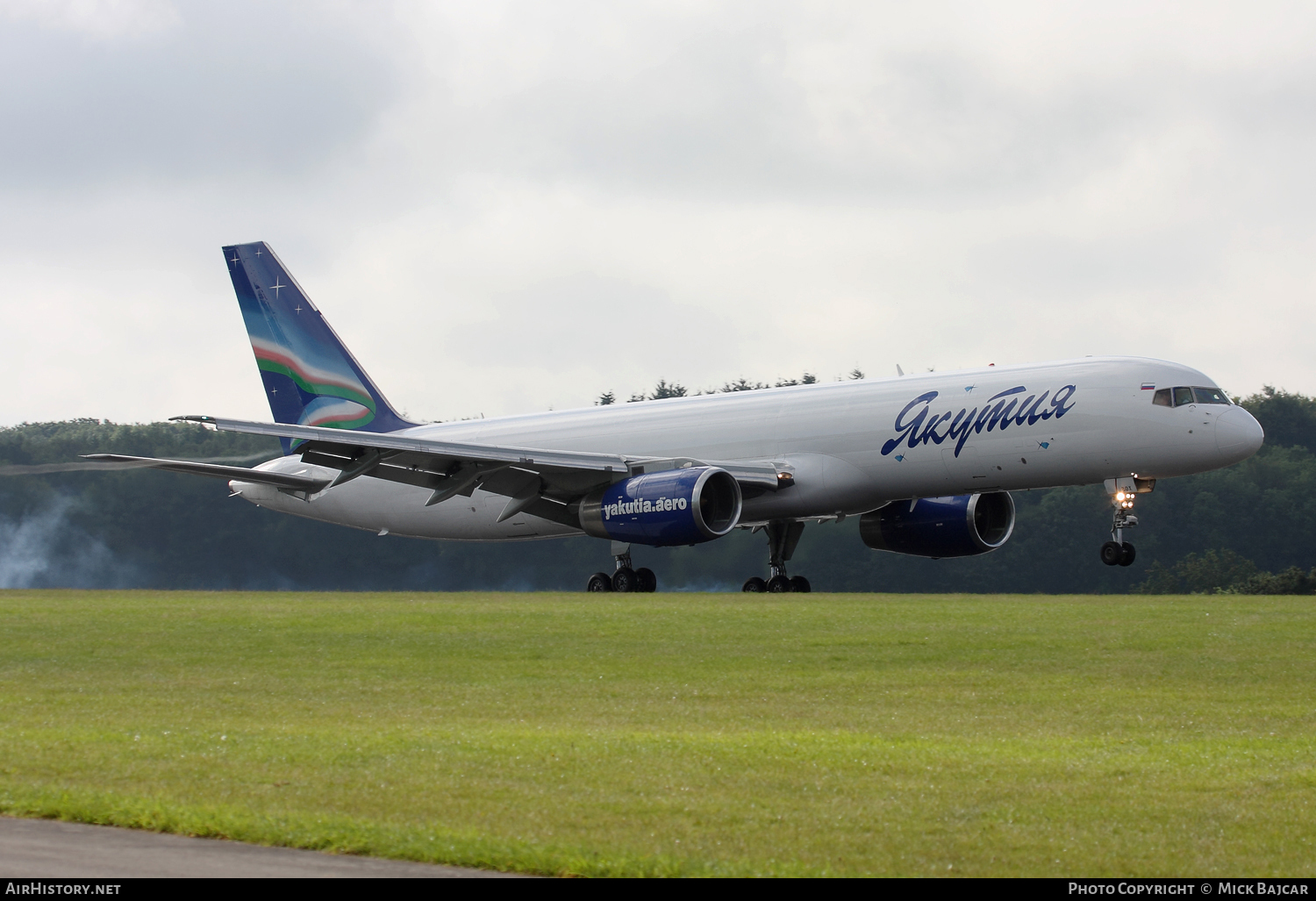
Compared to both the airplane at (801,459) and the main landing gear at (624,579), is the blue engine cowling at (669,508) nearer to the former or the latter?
the airplane at (801,459)

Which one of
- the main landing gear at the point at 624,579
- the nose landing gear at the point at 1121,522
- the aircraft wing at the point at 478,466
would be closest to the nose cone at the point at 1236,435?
the nose landing gear at the point at 1121,522

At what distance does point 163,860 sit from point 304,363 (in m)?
29.9

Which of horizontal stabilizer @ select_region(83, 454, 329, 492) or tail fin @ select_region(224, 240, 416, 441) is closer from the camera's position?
horizontal stabilizer @ select_region(83, 454, 329, 492)

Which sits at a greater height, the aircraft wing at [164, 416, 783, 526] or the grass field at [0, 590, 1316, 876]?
the aircraft wing at [164, 416, 783, 526]

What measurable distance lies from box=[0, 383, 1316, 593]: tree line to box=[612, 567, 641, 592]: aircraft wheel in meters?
13.0

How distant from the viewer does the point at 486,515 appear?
34000 mm

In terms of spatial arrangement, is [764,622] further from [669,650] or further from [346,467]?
[346,467]

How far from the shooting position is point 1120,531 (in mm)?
25797

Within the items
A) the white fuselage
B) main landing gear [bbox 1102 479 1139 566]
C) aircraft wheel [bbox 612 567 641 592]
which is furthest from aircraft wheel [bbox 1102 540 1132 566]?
aircraft wheel [bbox 612 567 641 592]

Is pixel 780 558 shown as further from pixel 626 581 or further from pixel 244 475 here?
pixel 244 475

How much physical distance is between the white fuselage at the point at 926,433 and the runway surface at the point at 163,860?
69.5 feet

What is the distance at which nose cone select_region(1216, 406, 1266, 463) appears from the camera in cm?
2580

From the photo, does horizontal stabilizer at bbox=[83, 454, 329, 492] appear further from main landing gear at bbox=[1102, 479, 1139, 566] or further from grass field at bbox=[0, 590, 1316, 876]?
main landing gear at bbox=[1102, 479, 1139, 566]
